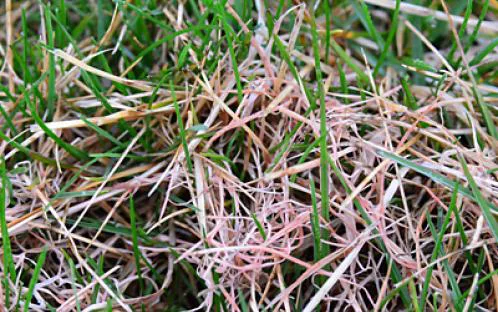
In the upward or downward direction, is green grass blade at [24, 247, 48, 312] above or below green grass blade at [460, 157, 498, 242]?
below

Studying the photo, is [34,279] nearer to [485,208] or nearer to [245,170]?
[245,170]

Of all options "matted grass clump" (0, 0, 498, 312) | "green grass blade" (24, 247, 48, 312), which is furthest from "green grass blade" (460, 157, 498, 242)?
"green grass blade" (24, 247, 48, 312)

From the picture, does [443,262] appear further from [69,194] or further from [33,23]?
[33,23]

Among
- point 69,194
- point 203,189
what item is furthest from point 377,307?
point 69,194

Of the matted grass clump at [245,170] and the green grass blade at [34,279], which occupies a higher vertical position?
the matted grass clump at [245,170]

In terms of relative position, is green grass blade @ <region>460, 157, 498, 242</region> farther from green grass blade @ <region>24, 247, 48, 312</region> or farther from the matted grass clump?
green grass blade @ <region>24, 247, 48, 312</region>

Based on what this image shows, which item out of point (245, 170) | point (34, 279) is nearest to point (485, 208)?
point (245, 170)

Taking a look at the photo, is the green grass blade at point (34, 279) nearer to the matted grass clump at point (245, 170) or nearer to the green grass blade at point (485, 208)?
the matted grass clump at point (245, 170)

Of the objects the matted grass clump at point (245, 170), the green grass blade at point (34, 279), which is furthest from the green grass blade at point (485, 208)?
the green grass blade at point (34, 279)

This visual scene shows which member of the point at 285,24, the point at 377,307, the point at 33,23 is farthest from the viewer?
the point at 33,23
